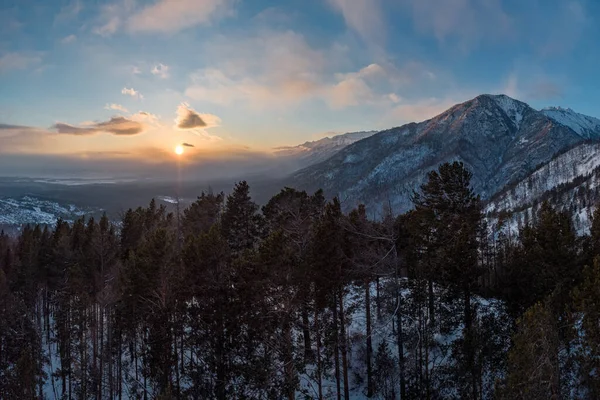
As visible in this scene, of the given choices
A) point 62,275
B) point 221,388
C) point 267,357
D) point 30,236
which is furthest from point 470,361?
point 30,236

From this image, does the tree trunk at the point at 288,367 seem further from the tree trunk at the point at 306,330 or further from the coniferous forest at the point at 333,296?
the tree trunk at the point at 306,330

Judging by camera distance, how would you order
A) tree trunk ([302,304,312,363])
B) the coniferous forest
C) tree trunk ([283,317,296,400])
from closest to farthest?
tree trunk ([283,317,296,400]) < the coniferous forest < tree trunk ([302,304,312,363])

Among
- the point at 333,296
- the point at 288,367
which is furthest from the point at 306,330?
the point at 288,367

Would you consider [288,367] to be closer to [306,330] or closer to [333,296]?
[306,330]

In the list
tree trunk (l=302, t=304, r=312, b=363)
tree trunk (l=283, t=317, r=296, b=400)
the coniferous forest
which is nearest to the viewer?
tree trunk (l=283, t=317, r=296, b=400)

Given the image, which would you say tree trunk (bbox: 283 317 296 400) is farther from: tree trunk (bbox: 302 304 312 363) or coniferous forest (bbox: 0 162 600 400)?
tree trunk (bbox: 302 304 312 363)

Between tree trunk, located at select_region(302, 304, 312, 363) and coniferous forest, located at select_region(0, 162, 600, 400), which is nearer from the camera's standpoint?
coniferous forest, located at select_region(0, 162, 600, 400)

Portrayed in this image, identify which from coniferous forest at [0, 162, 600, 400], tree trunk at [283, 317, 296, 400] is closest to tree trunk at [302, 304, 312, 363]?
coniferous forest at [0, 162, 600, 400]

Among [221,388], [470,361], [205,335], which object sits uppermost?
[205,335]

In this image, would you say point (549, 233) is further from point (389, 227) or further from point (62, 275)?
point (62, 275)

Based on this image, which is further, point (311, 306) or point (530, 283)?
point (311, 306)

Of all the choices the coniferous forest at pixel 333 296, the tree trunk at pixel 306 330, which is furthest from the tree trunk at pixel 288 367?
the tree trunk at pixel 306 330
